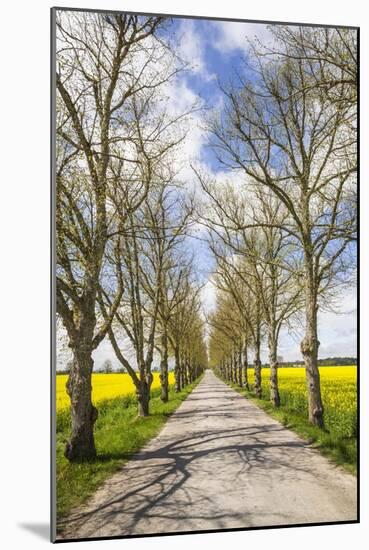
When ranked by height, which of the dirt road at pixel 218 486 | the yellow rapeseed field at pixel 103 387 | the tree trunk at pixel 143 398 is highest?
the yellow rapeseed field at pixel 103 387

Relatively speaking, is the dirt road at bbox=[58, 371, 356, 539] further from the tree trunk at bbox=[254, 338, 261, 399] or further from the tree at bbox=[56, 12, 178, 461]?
the tree trunk at bbox=[254, 338, 261, 399]

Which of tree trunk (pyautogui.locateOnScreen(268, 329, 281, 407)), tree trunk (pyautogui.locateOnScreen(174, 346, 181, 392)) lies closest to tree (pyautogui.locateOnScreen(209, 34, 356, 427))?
tree trunk (pyautogui.locateOnScreen(268, 329, 281, 407))

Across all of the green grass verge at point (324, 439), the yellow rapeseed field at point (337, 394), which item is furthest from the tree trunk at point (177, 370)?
the yellow rapeseed field at point (337, 394)

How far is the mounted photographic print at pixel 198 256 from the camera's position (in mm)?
6262

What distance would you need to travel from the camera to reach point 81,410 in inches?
253

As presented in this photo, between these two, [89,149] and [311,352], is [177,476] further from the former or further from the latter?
[89,149]

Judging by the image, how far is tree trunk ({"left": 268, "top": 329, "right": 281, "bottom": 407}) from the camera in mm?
7527

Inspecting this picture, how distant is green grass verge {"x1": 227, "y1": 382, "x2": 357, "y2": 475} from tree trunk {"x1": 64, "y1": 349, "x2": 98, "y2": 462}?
2.12 m

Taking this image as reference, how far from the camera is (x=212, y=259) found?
283 inches

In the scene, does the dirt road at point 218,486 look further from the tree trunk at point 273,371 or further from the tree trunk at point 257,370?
the tree trunk at point 257,370

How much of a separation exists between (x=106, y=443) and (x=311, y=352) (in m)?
2.32

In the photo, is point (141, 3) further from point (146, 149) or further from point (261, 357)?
point (261, 357)

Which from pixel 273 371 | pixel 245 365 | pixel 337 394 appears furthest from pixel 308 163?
pixel 245 365

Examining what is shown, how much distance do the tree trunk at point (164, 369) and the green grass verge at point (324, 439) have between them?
118 cm
